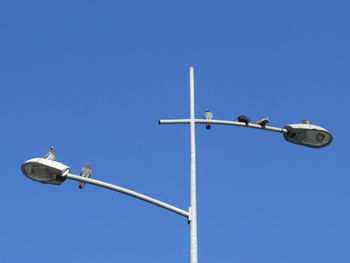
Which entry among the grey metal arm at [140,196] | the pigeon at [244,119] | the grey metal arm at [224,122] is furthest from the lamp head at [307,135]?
the grey metal arm at [140,196]

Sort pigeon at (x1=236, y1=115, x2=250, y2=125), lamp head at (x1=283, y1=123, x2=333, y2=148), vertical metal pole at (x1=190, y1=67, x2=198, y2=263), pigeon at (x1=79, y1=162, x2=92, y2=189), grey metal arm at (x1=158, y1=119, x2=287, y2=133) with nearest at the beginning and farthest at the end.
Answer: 1. vertical metal pole at (x1=190, y1=67, x2=198, y2=263)
2. pigeon at (x1=79, y1=162, x2=92, y2=189)
3. grey metal arm at (x1=158, y1=119, x2=287, y2=133)
4. pigeon at (x1=236, y1=115, x2=250, y2=125)
5. lamp head at (x1=283, y1=123, x2=333, y2=148)

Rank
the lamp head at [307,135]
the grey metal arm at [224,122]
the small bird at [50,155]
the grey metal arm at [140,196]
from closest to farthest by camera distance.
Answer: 1. the grey metal arm at [140,196]
2. the small bird at [50,155]
3. the grey metal arm at [224,122]
4. the lamp head at [307,135]

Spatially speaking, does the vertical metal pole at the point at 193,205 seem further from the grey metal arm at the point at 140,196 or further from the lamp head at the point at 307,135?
the lamp head at the point at 307,135

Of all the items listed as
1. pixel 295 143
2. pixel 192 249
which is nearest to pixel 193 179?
pixel 192 249

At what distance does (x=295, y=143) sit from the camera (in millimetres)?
11867

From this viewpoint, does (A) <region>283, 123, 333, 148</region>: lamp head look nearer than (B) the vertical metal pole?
No

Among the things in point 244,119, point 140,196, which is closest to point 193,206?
point 140,196

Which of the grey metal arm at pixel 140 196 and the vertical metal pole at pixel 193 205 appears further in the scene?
the grey metal arm at pixel 140 196

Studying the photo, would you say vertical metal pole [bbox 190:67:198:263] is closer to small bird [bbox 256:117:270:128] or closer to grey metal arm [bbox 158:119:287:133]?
grey metal arm [bbox 158:119:287:133]

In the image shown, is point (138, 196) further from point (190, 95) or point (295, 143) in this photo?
point (295, 143)

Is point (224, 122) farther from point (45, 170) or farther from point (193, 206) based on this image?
point (45, 170)

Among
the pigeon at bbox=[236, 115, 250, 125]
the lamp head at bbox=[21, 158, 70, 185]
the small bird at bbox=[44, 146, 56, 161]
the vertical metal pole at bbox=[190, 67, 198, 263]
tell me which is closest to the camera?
the vertical metal pole at bbox=[190, 67, 198, 263]

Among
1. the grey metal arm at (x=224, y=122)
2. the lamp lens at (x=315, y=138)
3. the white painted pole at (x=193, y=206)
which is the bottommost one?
the white painted pole at (x=193, y=206)

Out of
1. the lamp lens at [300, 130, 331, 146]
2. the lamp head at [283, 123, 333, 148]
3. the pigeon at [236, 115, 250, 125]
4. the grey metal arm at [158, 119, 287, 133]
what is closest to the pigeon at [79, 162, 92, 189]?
the grey metal arm at [158, 119, 287, 133]
